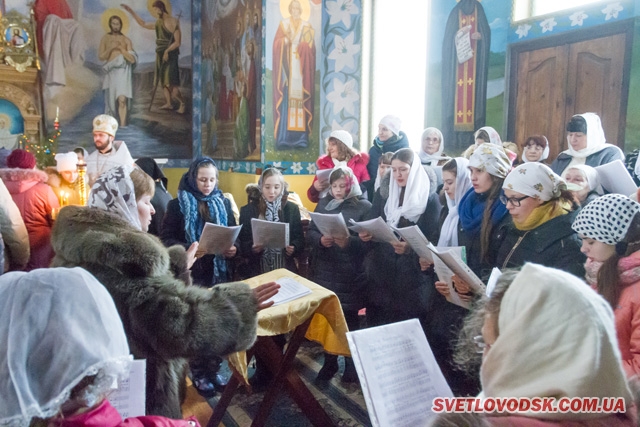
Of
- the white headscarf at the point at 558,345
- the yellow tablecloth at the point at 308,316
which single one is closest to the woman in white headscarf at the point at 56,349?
the white headscarf at the point at 558,345

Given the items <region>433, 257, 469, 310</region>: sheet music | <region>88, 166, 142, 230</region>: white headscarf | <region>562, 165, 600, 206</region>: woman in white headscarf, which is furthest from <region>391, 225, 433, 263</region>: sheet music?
<region>88, 166, 142, 230</region>: white headscarf

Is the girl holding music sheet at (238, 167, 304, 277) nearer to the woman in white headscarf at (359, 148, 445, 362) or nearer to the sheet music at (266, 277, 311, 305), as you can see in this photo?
the woman in white headscarf at (359, 148, 445, 362)

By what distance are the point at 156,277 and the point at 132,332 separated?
208mm

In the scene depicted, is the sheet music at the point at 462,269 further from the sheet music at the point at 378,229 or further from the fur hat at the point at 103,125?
the fur hat at the point at 103,125

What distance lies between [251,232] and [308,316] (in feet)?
4.47

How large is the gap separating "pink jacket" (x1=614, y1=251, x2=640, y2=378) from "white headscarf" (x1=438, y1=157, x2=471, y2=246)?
1.25 meters

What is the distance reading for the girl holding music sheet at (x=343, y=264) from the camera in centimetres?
365

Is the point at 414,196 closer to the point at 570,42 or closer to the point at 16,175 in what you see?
the point at 16,175

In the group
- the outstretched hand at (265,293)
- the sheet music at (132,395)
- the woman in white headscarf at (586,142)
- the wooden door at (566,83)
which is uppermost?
the wooden door at (566,83)

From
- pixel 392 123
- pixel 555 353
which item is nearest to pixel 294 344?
pixel 555 353

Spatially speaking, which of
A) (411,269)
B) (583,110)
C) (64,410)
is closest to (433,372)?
(64,410)

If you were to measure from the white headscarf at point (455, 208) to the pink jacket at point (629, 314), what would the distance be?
1.25 m

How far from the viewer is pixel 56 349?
3.31 ft

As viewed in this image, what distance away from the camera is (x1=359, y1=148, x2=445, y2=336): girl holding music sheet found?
3.34 metres
